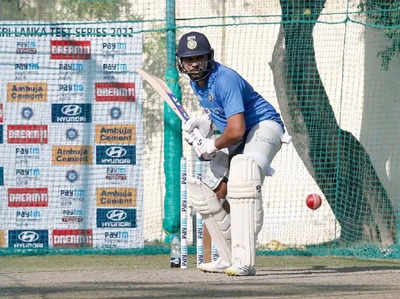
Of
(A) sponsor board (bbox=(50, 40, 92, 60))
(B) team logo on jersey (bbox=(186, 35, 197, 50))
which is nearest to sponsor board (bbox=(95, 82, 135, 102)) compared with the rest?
(A) sponsor board (bbox=(50, 40, 92, 60))

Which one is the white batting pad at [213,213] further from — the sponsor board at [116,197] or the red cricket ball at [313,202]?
the red cricket ball at [313,202]

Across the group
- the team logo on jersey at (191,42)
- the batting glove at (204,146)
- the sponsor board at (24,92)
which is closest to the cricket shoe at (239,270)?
the batting glove at (204,146)

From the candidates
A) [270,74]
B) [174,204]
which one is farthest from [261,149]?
[270,74]

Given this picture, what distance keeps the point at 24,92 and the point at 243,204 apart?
497 cm

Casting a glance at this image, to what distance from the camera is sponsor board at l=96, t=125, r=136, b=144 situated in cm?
1230

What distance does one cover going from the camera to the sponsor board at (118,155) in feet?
40.3

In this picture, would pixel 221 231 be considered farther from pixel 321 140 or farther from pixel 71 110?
pixel 321 140

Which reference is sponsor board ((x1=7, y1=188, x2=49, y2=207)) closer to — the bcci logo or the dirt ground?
the bcci logo

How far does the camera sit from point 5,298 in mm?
6828

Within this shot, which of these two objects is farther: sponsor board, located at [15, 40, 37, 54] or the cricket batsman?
sponsor board, located at [15, 40, 37, 54]

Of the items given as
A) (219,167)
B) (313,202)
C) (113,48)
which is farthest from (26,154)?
(219,167)

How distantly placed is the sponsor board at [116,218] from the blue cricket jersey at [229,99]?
159 inches

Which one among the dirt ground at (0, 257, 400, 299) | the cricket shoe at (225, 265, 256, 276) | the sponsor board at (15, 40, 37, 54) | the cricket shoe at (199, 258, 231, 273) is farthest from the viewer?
the sponsor board at (15, 40, 37, 54)

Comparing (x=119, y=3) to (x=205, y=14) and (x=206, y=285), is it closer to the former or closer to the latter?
(x=205, y=14)
